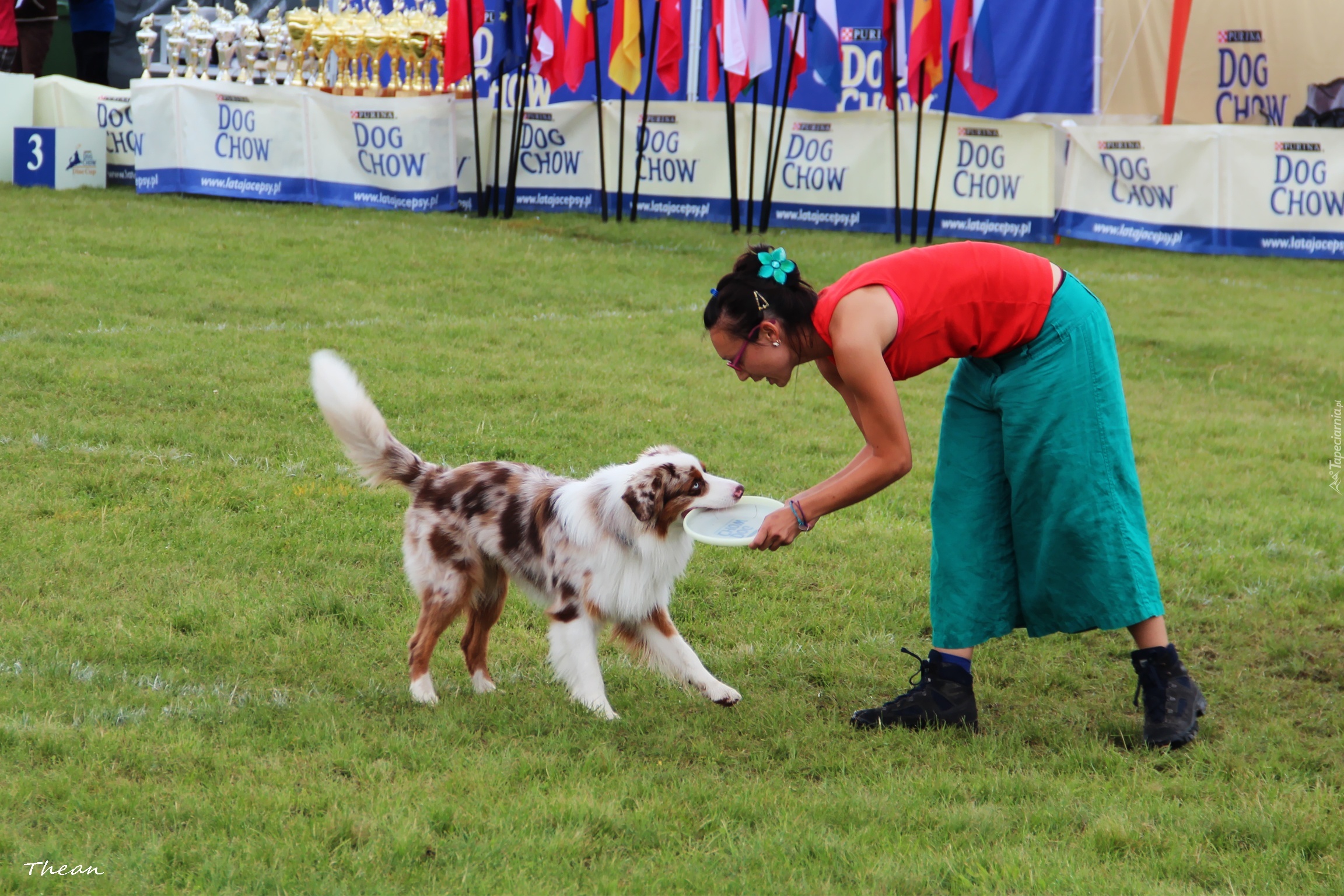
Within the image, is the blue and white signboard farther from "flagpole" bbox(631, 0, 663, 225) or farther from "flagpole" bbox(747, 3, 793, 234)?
"flagpole" bbox(747, 3, 793, 234)

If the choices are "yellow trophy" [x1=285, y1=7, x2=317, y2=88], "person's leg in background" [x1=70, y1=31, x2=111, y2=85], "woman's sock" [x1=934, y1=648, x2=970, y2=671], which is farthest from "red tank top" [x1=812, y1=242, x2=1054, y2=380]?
"person's leg in background" [x1=70, y1=31, x2=111, y2=85]

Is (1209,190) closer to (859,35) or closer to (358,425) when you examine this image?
(859,35)

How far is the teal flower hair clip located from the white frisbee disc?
2.61ft

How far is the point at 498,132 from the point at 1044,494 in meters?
13.2

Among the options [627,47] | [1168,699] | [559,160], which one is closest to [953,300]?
[1168,699]

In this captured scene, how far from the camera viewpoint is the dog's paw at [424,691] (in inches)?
177

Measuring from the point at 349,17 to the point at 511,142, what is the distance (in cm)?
290

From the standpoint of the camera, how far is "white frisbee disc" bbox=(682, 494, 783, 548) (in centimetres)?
414

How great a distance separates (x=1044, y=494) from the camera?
417cm

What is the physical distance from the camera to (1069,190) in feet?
51.8

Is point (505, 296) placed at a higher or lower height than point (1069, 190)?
lower

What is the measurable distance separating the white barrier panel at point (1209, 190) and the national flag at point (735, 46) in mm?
4189

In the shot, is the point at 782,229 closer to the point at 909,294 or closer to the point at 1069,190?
the point at 1069,190

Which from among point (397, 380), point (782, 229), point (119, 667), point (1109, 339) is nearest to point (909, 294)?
point (1109, 339)
